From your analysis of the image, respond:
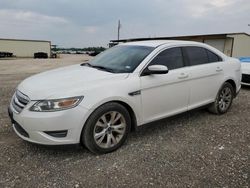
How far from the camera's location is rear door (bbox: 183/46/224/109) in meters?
4.36

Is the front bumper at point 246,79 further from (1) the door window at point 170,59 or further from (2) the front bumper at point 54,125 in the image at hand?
(2) the front bumper at point 54,125

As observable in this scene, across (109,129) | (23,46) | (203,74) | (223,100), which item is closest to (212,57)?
(203,74)

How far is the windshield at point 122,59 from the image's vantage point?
3749 mm

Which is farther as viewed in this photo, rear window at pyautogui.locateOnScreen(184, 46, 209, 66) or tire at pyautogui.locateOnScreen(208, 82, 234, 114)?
tire at pyautogui.locateOnScreen(208, 82, 234, 114)

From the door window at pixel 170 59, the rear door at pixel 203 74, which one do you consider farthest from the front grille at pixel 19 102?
the rear door at pixel 203 74

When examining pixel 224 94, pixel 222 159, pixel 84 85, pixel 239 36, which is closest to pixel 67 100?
pixel 84 85

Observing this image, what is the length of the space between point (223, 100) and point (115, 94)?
2.95m

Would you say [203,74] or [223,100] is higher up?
[203,74]

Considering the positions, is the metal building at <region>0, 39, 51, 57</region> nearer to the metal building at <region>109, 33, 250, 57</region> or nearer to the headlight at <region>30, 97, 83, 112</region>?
the metal building at <region>109, 33, 250, 57</region>

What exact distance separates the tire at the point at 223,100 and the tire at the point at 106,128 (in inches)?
92.3

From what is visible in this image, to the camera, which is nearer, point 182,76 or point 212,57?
point 182,76

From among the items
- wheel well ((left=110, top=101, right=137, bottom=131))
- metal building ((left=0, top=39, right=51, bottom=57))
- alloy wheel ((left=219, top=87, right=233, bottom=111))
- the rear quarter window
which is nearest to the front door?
wheel well ((left=110, top=101, right=137, bottom=131))

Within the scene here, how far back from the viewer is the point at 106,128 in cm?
334

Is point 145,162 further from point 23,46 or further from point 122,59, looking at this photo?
point 23,46
